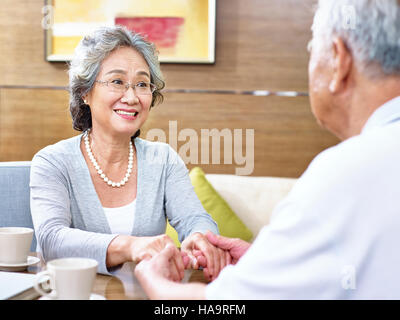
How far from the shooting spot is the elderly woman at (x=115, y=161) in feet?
5.74

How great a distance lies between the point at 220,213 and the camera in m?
2.80

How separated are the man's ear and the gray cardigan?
0.79m

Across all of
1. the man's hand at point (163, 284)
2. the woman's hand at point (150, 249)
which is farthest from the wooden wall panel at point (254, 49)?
the man's hand at point (163, 284)

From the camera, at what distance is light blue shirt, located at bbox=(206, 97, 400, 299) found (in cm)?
70

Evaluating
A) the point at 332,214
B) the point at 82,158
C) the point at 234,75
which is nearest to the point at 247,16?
the point at 234,75

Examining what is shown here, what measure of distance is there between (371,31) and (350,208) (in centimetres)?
30

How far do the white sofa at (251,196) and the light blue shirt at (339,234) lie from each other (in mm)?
2144

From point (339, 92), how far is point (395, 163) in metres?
0.19

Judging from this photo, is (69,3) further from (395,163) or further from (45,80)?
(395,163)

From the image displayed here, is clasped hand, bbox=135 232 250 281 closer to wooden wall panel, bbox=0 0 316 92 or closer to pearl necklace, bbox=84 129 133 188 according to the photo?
pearl necklace, bbox=84 129 133 188

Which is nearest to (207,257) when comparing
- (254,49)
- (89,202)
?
(89,202)

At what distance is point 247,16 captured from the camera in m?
3.37
